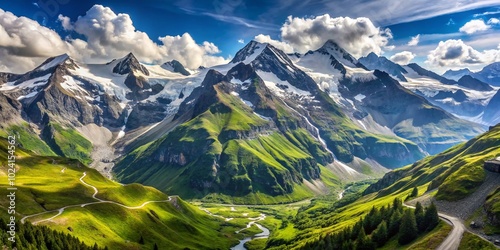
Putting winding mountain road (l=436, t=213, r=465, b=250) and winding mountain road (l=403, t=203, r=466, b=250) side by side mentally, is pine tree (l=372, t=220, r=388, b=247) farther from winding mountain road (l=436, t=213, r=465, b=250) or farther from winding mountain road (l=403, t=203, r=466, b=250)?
winding mountain road (l=436, t=213, r=465, b=250)

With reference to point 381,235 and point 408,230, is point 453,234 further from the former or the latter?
point 381,235

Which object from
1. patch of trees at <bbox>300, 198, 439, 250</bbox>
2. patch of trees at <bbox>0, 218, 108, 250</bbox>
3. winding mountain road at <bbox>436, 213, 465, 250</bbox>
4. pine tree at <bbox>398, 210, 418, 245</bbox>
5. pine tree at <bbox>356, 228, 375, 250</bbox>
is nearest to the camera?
patch of trees at <bbox>0, 218, 108, 250</bbox>

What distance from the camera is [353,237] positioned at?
139000 millimetres

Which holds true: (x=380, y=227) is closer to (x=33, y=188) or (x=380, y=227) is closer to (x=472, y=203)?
(x=472, y=203)

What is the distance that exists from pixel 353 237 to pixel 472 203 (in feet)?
137

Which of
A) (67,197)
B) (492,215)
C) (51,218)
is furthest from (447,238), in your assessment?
(67,197)

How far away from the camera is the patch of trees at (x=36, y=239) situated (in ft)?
330

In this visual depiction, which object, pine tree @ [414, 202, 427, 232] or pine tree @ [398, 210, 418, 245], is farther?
pine tree @ [414, 202, 427, 232]

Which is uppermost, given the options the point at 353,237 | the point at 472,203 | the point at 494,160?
the point at 494,160

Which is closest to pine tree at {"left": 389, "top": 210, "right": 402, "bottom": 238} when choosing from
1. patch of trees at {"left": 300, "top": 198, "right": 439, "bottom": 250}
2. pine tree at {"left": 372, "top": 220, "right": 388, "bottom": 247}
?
patch of trees at {"left": 300, "top": 198, "right": 439, "bottom": 250}

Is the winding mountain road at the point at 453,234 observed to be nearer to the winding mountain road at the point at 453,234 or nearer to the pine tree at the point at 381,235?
the winding mountain road at the point at 453,234

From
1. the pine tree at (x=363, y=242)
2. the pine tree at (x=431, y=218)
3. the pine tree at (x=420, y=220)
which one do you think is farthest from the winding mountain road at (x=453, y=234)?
the pine tree at (x=363, y=242)

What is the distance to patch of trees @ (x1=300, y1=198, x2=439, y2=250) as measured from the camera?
120 m

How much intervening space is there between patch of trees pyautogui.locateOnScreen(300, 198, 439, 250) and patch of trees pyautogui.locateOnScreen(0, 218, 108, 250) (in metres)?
83.8
